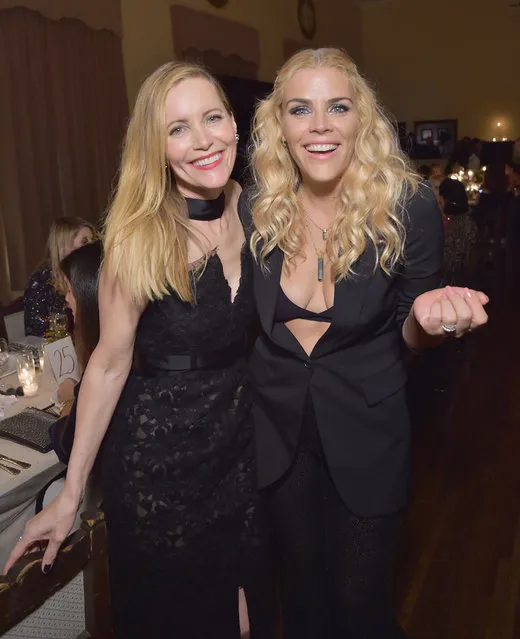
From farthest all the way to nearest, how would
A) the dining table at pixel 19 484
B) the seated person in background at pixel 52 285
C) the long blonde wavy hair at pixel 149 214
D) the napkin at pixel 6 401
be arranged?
1. the seated person in background at pixel 52 285
2. the napkin at pixel 6 401
3. the dining table at pixel 19 484
4. the long blonde wavy hair at pixel 149 214

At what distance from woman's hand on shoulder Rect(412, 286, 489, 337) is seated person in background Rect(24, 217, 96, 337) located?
76.0 inches

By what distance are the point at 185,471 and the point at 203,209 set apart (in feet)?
1.87

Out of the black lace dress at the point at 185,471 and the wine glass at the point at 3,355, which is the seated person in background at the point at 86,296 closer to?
the black lace dress at the point at 185,471

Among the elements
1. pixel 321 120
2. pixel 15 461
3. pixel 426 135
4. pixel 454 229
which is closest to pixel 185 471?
pixel 15 461

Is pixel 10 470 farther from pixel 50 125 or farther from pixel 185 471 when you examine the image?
pixel 50 125

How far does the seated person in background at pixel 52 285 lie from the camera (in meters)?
2.84

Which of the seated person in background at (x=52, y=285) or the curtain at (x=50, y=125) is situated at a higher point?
the curtain at (x=50, y=125)

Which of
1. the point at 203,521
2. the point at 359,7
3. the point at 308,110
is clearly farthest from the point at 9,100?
the point at 359,7

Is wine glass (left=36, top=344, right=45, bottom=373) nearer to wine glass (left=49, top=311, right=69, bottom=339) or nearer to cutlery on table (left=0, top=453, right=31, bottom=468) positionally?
wine glass (left=49, top=311, right=69, bottom=339)

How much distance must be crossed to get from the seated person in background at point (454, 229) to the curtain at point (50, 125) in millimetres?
2601

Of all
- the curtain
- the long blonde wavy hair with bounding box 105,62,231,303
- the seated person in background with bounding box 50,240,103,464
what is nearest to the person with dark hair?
the seated person in background with bounding box 50,240,103,464

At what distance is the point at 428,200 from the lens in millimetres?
1366

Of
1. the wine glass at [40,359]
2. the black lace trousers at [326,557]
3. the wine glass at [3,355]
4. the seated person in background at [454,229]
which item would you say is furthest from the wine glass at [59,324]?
the seated person in background at [454,229]

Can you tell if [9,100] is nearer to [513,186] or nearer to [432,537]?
[432,537]
